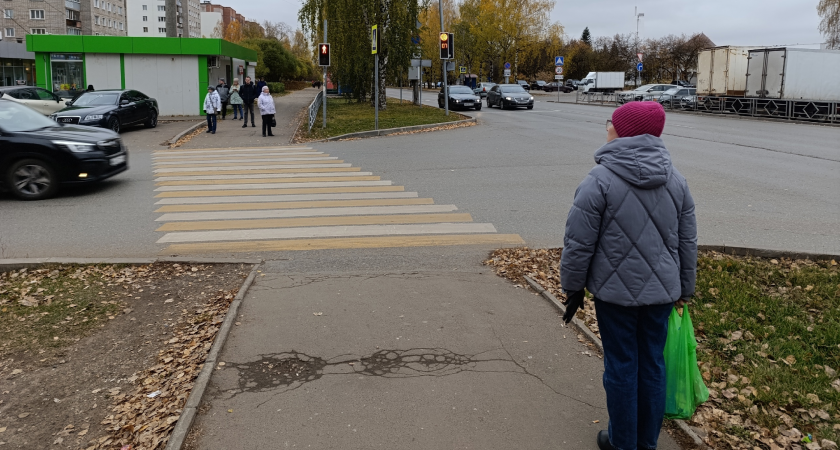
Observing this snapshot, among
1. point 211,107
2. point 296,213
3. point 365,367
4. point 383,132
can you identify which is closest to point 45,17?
point 211,107


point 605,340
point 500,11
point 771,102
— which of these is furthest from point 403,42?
point 500,11

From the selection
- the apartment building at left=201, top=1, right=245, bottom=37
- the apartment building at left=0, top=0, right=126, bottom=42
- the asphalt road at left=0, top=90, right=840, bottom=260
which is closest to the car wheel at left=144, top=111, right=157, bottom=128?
the asphalt road at left=0, top=90, right=840, bottom=260

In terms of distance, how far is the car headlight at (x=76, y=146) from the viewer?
11.7m

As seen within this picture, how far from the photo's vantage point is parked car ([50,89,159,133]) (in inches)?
867

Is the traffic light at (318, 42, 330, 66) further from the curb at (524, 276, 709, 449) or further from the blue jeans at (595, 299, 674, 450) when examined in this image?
the blue jeans at (595, 299, 674, 450)

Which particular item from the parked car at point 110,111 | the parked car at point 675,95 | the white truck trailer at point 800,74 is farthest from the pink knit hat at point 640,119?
the parked car at point 675,95

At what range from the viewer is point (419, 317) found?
568 cm

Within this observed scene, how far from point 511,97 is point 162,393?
36350 millimetres

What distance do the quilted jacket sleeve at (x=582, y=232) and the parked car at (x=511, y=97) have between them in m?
36.5

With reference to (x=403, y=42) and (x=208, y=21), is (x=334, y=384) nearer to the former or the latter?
(x=403, y=42)

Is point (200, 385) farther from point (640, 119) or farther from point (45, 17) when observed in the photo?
point (45, 17)

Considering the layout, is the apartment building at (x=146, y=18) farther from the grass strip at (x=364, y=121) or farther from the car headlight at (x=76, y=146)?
the car headlight at (x=76, y=146)

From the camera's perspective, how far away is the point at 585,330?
5.30m

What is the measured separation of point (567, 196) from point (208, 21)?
167 metres
